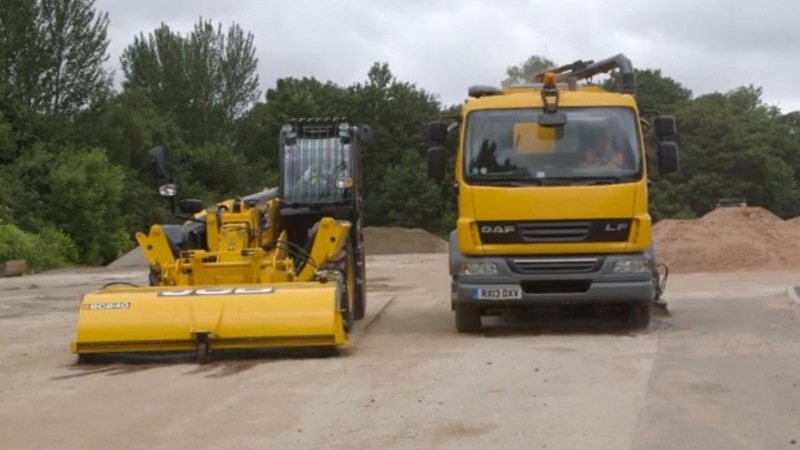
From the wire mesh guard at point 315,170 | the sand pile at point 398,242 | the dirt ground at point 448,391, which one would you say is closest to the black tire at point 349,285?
the dirt ground at point 448,391

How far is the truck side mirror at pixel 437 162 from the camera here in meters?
14.9

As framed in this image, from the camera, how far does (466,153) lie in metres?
14.3

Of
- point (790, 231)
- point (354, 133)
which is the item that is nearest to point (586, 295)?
point (354, 133)

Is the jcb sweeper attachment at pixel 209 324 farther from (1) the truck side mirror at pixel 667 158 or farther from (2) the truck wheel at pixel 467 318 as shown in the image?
(1) the truck side mirror at pixel 667 158

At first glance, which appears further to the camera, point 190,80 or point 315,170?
point 190,80

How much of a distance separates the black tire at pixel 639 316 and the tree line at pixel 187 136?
24.9 m

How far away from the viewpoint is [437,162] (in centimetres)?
1495

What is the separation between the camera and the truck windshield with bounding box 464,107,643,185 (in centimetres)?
1410

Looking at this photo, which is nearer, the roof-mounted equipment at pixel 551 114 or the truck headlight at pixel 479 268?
the truck headlight at pixel 479 268

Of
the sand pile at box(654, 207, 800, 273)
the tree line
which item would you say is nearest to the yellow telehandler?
the sand pile at box(654, 207, 800, 273)

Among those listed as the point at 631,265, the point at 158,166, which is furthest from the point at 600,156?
the point at 158,166

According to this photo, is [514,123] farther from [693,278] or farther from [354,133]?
[693,278]

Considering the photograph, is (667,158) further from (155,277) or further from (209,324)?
(155,277)

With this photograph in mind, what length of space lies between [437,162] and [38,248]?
2882cm
